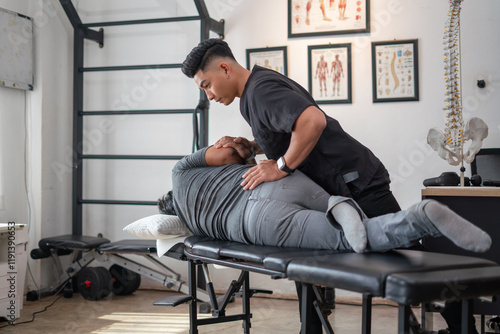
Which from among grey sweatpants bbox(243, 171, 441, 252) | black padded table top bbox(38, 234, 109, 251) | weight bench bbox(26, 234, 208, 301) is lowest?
weight bench bbox(26, 234, 208, 301)

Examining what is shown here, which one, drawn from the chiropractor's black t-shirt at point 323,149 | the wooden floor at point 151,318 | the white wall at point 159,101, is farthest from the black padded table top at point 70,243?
the chiropractor's black t-shirt at point 323,149

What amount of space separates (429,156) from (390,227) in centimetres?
243

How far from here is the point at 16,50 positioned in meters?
4.06

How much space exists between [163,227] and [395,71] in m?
2.09

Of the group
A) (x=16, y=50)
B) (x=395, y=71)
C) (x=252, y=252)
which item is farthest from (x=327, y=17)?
(x=252, y=252)

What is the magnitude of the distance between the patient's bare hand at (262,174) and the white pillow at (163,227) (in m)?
0.70

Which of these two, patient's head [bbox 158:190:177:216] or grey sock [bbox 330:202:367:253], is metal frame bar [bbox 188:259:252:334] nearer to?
patient's head [bbox 158:190:177:216]

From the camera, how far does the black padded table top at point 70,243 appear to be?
3947 mm

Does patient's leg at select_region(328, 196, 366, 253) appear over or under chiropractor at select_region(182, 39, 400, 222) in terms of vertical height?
under

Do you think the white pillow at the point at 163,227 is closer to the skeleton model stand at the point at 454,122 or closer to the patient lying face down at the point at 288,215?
the patient lying face down at the point at 288,215

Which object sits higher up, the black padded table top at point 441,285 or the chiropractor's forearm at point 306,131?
the chiropractor's forearm at point 306,131

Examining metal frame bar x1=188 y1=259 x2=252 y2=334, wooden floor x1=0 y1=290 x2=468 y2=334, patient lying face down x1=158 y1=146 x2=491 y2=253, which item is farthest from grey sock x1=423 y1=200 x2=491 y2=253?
wooden floor x1=0 y1=290 x2=468 y2=334

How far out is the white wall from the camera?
383cm

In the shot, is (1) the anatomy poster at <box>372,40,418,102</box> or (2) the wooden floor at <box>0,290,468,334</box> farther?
(1) the anatomy poster at <box>372,40,418,102</box>
